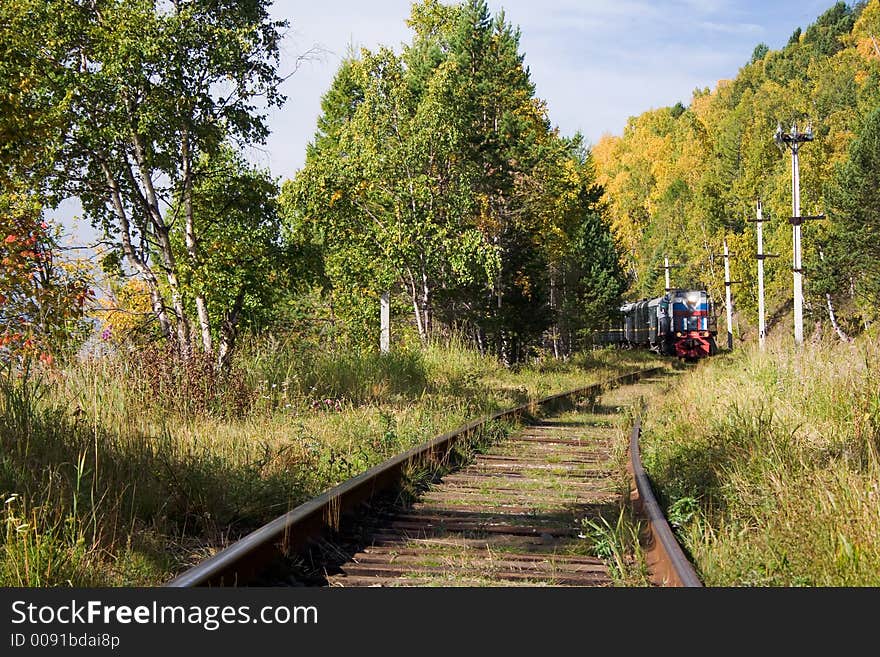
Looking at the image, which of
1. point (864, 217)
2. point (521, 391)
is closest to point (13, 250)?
point (521, 391)

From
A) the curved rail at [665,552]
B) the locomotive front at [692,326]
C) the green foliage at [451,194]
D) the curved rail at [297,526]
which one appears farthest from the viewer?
the locomotive front at [692,326]

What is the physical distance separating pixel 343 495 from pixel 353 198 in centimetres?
1928

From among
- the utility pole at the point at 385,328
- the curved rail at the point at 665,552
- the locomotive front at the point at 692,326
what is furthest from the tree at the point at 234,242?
the locomotive front at the point at 692,326

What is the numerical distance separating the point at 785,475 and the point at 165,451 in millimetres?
4287

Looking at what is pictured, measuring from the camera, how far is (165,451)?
6660 millimetres

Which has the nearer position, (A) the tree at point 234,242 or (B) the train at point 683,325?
(A) the tree at point 234,242

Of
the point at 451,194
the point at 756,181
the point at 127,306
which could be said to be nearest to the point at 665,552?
the point at 127,306

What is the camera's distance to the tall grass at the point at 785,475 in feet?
15.5

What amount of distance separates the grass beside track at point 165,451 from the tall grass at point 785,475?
2799mm

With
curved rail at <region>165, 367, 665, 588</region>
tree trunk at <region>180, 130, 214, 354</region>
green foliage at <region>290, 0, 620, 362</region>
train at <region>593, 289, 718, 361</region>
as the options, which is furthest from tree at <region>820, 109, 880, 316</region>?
curved rail at <region>165, 367, 665, 588</region>

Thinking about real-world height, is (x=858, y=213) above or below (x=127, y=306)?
above

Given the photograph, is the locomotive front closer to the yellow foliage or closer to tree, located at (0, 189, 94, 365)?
the yellow foliage

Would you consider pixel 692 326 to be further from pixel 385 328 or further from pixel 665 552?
pixel 665 552

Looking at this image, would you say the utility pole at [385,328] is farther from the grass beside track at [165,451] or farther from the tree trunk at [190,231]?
the grass beside track at [165,451]
